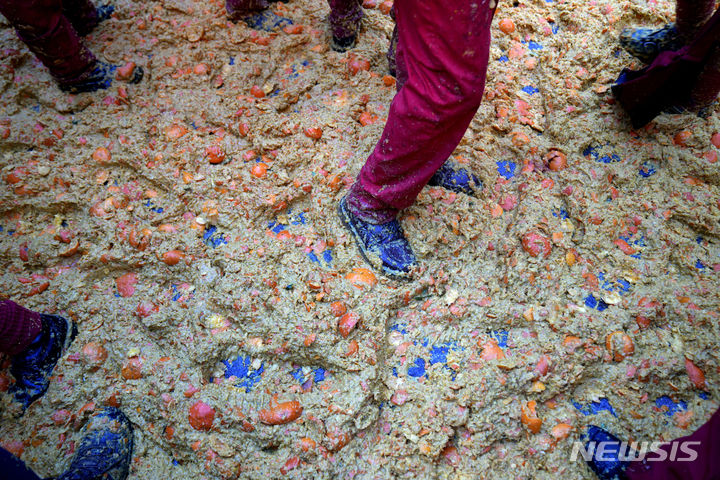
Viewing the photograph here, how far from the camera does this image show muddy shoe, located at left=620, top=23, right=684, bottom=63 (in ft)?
6.27

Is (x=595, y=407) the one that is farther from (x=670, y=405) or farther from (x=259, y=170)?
(x=259, y=170)

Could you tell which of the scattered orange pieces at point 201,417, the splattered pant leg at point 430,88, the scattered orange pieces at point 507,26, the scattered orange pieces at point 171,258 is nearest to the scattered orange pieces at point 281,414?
the scattered orange pieces at point 201,417

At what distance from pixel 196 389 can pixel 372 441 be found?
0.58 metres

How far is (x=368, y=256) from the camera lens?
1562 mm

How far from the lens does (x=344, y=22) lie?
201 cm

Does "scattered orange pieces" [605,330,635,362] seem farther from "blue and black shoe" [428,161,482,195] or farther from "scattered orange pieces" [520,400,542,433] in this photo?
"blue and black shoe" [428,161,482,195]

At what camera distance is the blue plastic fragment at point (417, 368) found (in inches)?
56.0

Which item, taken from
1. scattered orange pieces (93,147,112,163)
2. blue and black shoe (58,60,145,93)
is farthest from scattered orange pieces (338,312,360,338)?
blue and black shoe (58,60,145,93)

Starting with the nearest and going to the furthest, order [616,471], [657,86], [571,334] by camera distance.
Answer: [616,471] → [571,334] → [657,86]

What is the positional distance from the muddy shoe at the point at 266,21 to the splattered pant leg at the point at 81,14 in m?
0.72

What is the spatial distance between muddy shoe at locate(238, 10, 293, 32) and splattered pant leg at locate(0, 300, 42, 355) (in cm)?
159

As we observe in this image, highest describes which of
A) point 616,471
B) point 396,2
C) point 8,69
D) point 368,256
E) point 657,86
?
point 396,2

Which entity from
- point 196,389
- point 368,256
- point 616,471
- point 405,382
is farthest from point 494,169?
point 196,389

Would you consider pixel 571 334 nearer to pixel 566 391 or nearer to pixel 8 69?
pixel 566 391
